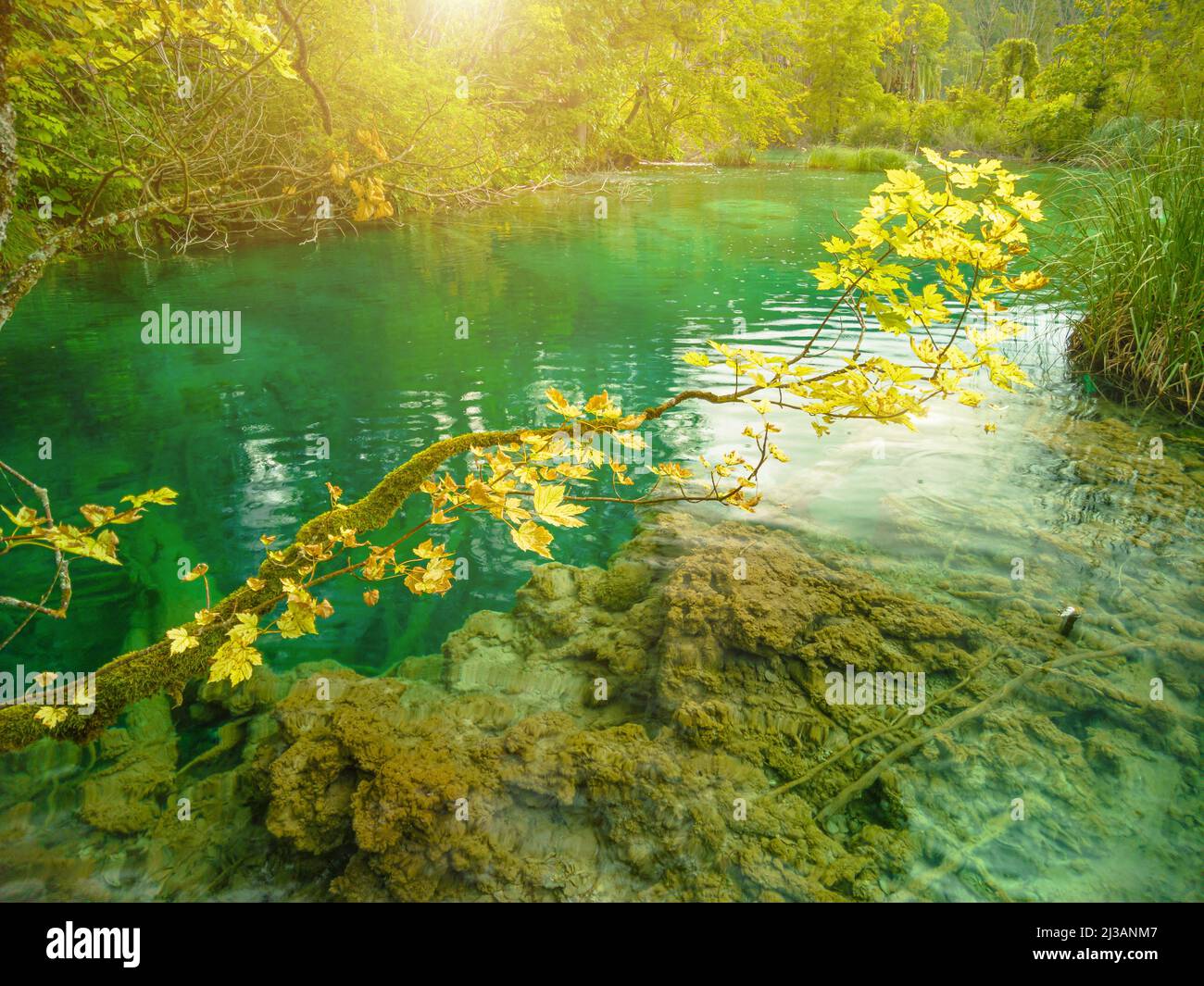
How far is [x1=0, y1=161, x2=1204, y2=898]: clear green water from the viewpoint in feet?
14.0

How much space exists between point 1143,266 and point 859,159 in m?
33.5

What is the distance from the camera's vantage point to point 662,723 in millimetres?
3299

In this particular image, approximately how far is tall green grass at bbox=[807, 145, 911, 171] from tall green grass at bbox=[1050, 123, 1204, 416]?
27765 mm

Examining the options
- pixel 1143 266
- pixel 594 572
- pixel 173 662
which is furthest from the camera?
pixel 1143 266

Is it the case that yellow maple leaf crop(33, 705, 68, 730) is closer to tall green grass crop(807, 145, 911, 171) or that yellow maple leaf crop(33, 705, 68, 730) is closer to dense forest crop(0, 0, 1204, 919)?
dense forest crop(0, 0, 1204, 919)

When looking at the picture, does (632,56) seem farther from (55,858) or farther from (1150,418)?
(55,858)

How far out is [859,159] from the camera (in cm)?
3553

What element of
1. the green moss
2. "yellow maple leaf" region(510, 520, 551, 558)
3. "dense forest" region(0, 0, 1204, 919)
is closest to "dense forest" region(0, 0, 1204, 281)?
"dense forest" region(0, 0, 1204, 919)

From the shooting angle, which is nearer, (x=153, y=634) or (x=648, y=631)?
(x=648, y=631)

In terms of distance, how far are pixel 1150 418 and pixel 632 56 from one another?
67.5 feet

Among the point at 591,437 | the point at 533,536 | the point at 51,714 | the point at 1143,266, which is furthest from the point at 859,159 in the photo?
the point at 51,714

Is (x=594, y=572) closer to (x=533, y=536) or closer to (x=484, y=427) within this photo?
(x=533, y=536)

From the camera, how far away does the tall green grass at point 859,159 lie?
33812 millimetres
